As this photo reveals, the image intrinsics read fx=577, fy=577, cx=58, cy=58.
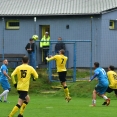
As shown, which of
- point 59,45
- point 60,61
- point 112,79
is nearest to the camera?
point 112,79

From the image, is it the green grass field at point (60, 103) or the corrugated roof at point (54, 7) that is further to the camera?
the corrugated roof at point (54, 7)

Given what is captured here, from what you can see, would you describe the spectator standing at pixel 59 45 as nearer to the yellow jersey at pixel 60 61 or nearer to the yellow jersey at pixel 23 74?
the yellow jersey at pixel 60 61

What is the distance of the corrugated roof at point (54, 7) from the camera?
115 feet

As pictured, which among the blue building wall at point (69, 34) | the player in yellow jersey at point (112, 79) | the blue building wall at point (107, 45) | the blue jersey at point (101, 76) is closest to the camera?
the blue jersey at point (101, 76)

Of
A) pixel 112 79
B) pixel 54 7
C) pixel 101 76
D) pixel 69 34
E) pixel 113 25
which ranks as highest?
pixel 54 7

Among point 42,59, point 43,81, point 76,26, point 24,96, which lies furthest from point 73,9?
point 24,96

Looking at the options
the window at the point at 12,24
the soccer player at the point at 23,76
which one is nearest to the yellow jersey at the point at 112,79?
the soccer player at the point at 23,76

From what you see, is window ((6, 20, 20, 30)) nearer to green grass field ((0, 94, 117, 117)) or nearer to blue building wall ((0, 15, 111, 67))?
blue building wall ((0, 15, 111, 67))

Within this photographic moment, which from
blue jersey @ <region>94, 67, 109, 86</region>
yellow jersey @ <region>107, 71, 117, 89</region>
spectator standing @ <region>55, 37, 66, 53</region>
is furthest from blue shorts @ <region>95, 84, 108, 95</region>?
spectator standing @ <region>55, 37, 66, 53</region>

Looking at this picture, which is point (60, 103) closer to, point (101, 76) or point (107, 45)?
point (101, 76)

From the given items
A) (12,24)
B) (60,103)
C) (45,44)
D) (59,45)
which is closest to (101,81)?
(60,103)

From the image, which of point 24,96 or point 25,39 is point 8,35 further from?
point 24,96

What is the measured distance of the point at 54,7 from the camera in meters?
36.4

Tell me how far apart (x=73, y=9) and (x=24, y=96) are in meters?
18.1
